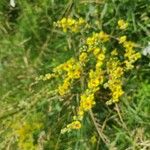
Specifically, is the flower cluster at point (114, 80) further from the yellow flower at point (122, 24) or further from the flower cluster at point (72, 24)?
the flower cluster at point (72, 24)

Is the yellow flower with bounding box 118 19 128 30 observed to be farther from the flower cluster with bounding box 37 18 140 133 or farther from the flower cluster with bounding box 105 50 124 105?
the flower cluster with bounding box 105 50 124 105

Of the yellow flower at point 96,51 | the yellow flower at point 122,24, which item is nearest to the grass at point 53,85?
the yellow flower at point 122,24

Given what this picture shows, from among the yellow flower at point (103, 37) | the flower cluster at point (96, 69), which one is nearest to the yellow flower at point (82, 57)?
the flower cluster at point (96, 69)

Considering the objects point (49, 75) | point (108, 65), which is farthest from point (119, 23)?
point (49, 75)

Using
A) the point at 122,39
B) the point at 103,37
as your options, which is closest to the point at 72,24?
the point at 103,37

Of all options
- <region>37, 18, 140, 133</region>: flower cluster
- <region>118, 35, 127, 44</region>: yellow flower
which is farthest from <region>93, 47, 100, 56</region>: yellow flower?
<region>118, 35, 127, 44</region>: yellow flower

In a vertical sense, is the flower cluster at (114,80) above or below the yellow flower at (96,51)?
below

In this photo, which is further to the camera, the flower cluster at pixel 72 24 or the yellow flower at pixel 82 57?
the flower cluster at pixel 72 24

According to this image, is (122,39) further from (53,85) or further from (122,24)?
(53,85)

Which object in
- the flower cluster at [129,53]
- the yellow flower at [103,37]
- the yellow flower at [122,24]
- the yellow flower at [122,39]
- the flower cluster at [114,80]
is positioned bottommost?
the flower cluster at [114,80]
